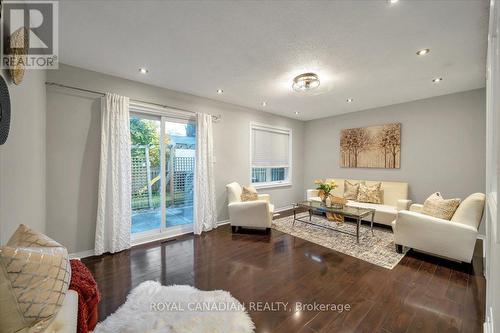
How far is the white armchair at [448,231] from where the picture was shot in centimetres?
239

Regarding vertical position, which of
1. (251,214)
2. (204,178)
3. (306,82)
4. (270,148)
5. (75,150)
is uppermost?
(306,82)

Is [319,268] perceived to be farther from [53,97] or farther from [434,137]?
[53,97]

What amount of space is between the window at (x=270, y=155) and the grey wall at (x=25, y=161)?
3552mm

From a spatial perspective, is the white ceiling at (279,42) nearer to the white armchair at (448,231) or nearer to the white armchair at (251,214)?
the white armchair at (448,231)

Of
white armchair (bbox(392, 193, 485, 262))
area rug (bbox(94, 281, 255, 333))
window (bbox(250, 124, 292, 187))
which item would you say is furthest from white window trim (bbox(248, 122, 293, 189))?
area rug (bbox(94, 281, 255, 333))

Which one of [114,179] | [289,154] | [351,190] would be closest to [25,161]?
[114,179]

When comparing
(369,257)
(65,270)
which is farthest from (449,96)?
(65,270)

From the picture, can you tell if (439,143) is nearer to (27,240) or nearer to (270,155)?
(270,155)

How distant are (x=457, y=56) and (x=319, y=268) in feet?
10.1

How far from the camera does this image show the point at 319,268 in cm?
250

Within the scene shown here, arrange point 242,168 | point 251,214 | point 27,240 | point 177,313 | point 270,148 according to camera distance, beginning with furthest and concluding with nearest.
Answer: point 270,148, point 242,168, point 251,214, point 177,313, point 27,240

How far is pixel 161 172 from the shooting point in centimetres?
356

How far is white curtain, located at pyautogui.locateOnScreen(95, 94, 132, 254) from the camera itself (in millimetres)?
2811

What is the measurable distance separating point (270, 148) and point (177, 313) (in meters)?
4.21
